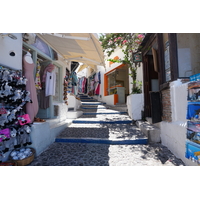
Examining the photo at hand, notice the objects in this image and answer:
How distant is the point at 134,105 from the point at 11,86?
14.4 feet

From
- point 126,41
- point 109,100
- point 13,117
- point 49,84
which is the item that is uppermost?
point 126,41

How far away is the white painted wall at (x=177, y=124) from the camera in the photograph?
8.53 feet

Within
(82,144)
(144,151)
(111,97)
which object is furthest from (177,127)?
(111,97)

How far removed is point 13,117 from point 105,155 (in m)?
2.19

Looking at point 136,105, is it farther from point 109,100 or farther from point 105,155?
point 109,100

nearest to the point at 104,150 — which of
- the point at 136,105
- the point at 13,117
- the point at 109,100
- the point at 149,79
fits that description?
the point at 13,117

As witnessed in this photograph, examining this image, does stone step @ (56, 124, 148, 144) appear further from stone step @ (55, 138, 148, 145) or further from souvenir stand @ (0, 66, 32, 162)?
souvenir stand @ (0, 66, 32, 162)

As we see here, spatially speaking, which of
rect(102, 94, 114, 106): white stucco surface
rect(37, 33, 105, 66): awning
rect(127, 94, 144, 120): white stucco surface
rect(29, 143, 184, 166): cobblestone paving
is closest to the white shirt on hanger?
rect(37, 33, 105, 66): awning

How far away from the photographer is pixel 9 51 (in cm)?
271

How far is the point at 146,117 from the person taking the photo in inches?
195

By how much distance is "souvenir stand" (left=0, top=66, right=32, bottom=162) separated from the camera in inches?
Answer: 94.0

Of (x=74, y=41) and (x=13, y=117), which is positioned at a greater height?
(x=74, y=41)

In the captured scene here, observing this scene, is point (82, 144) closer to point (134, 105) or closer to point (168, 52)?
point (134, 105)

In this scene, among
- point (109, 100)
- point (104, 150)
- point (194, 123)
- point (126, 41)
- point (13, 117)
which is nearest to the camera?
point (194, 123)
